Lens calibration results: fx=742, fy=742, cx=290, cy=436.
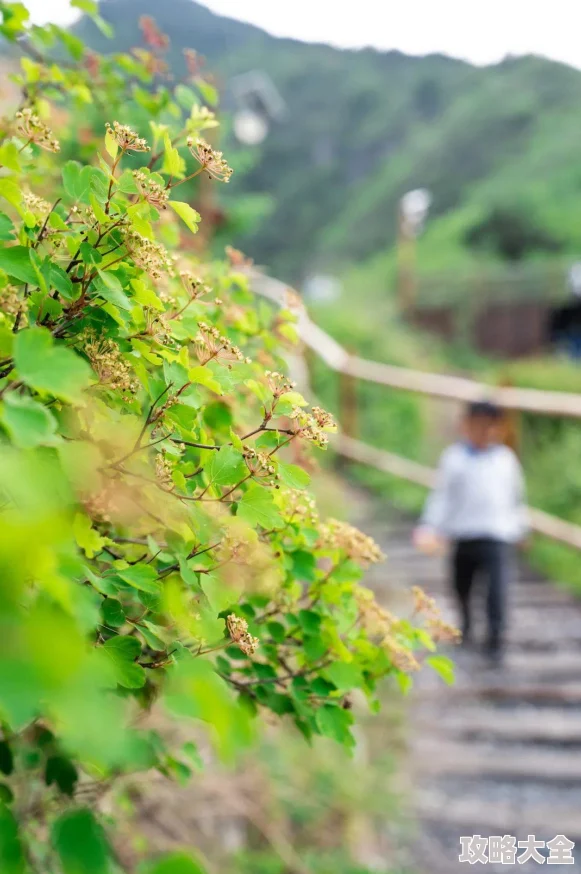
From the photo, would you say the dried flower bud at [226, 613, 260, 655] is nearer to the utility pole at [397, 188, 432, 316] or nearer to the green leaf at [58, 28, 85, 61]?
the green leaf at [58, 28, 85, 61]

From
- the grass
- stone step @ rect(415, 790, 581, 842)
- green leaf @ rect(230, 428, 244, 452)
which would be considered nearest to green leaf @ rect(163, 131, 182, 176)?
green leaf @ rect(230, 428, 244, 452)

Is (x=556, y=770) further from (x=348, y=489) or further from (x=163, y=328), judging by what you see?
(x=348, y=489)

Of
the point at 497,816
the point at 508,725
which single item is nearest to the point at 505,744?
the point at 508,725

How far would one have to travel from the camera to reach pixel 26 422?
1.51 feet

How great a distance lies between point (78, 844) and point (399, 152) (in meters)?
45.0

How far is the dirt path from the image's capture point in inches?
105

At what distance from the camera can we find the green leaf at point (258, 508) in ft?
2.25

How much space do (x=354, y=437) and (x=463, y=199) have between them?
1128 inches

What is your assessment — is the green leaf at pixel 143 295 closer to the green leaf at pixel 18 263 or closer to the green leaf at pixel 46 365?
the green leaf at pixel 18 263

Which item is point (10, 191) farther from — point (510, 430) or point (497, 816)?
point (510, 430)

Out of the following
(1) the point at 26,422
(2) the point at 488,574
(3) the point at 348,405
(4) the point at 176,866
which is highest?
(3) the point at 348,405

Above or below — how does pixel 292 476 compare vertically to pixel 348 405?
below

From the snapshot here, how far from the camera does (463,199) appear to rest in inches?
1265

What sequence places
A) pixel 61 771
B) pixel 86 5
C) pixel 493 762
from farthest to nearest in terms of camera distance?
pixel 493 762 < pixel 86 5 < pixel 61 771
